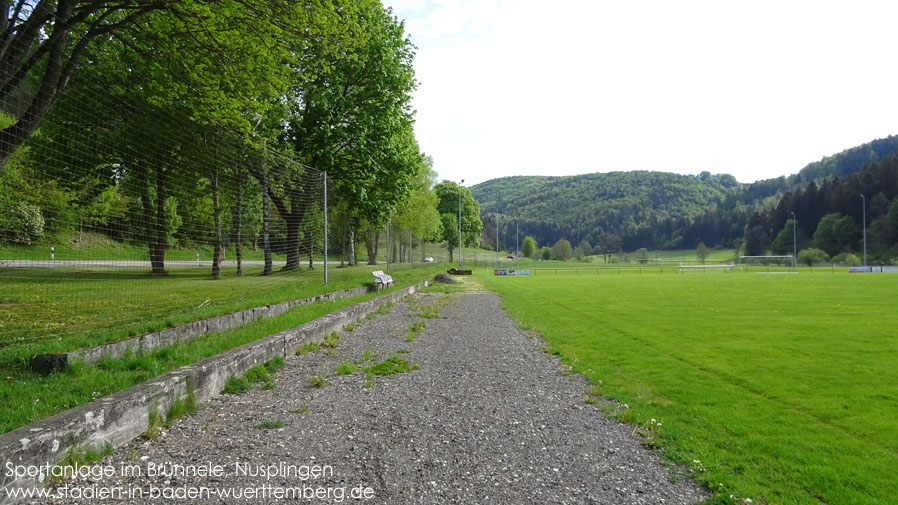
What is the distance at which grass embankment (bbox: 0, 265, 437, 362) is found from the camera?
242 inches

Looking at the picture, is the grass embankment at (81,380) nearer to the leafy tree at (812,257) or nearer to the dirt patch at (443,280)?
the dirt patch at (443,280)

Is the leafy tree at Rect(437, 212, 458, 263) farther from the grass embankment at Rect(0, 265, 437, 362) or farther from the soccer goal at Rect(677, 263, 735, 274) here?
the grass embankment at Rect(0, 265, 437, 362)

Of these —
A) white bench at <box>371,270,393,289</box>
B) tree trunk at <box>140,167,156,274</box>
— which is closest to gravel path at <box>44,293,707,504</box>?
tree trunk at <box>140,167,156,274</box>

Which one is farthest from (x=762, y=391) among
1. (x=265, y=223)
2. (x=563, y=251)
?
(x=563, y=251)

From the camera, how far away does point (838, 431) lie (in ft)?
15.0

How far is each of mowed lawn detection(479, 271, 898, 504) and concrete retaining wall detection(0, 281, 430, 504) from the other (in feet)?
13.7

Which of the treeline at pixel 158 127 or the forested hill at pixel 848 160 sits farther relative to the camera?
the forested hill at pixel 848 160

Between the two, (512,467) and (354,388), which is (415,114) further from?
(512,467)

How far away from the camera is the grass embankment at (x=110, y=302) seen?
614 centimetres

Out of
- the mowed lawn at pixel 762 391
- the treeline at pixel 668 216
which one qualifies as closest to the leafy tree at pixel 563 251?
the treeline at pixel 668 216

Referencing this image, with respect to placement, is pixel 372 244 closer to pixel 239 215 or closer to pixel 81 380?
pixel 239 215

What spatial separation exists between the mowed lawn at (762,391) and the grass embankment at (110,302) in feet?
19.8

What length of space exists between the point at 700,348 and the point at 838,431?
4.53 meters

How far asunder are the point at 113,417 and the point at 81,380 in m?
1.20
